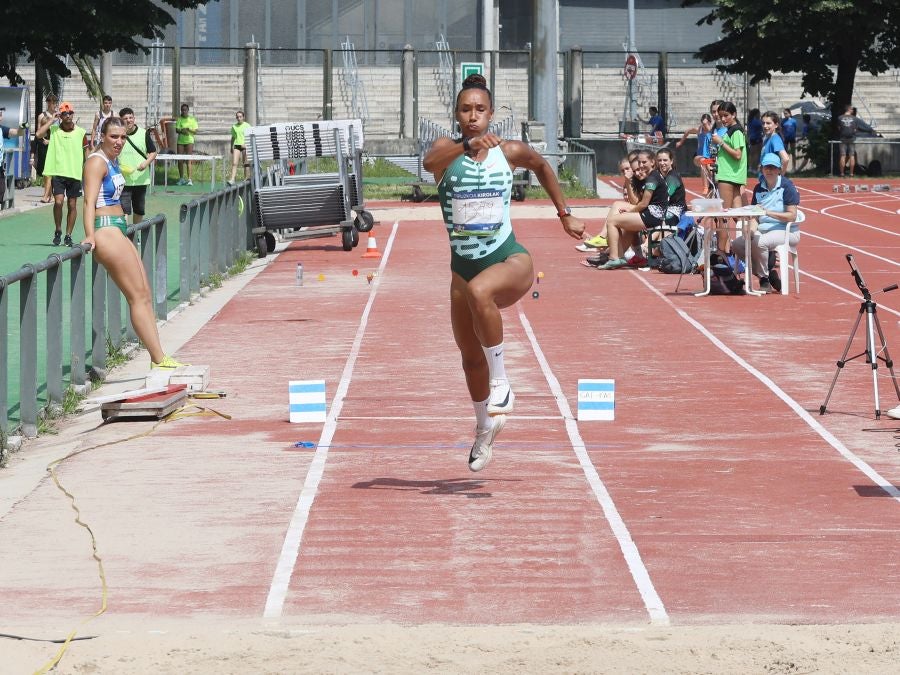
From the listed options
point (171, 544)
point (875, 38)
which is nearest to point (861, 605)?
point (171, 544)

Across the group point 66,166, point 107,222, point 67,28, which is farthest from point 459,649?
point 67,28

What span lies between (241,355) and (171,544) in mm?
6636

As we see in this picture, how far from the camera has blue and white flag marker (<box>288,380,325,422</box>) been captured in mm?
11031

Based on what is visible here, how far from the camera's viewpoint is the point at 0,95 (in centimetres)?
3591

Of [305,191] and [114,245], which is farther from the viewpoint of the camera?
[305,191]

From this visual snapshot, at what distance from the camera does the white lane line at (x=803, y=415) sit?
366 inches

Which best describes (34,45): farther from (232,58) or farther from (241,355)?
(241,355)

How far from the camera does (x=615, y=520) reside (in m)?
8.40

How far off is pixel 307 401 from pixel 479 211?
287 centimetres

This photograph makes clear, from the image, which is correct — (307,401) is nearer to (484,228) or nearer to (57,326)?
(57,326)

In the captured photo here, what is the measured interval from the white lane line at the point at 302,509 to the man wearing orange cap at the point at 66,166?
10.5 m

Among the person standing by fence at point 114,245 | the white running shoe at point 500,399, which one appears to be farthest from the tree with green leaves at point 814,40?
the white running shoe at point 500,399

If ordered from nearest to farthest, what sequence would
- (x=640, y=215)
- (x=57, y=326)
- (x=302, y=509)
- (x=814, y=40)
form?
1. (x=302, y=509)
2. (x=57, y=326)
3. (x=640, y=215)
4. (x=814, y=40)

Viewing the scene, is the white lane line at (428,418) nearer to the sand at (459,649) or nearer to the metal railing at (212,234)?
the sand at (459,649)
